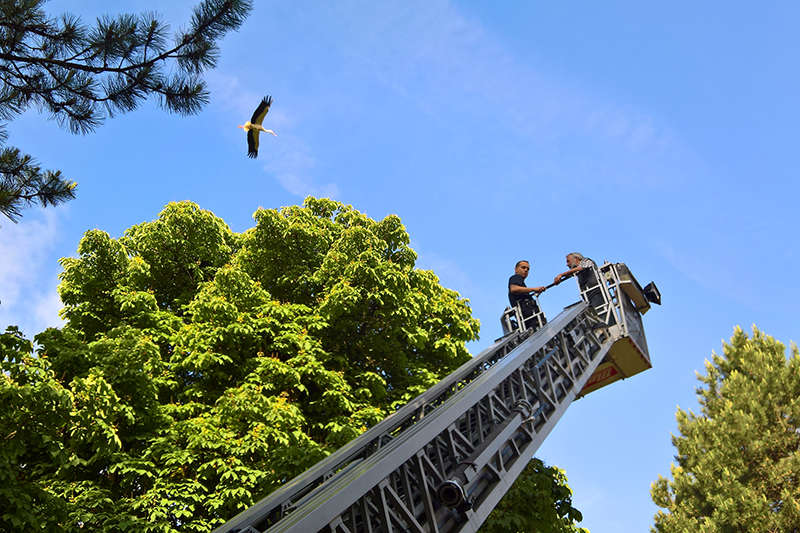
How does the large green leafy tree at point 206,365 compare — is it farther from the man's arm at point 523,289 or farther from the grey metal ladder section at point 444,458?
the grey metal ladder section at point 444,458

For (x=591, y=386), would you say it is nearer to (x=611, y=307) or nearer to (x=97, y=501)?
(x=611, y=307)

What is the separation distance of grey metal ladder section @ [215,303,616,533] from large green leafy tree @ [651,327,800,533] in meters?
15.2

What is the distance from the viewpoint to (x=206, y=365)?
40.4 feet

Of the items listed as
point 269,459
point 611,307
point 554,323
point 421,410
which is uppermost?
point 611,307

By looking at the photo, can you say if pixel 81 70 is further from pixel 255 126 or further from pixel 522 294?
pixel 522 294

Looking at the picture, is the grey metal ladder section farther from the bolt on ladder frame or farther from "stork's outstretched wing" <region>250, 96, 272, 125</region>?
"stork's outstretched wing" <region>250, 96, 272, 125</region>

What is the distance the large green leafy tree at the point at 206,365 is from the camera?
986 centimetres

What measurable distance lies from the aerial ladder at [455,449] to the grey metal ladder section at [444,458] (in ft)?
0.03

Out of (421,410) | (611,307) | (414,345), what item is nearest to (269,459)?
(414,345)

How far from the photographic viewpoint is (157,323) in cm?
1377

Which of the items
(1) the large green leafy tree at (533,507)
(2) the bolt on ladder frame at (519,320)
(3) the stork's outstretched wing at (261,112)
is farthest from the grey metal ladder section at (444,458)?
(3) the stork's outstretched wing at (261,112)

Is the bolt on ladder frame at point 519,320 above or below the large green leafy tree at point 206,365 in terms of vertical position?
above

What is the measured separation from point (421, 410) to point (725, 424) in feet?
64.5

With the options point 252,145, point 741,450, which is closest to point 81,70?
point 252,145
